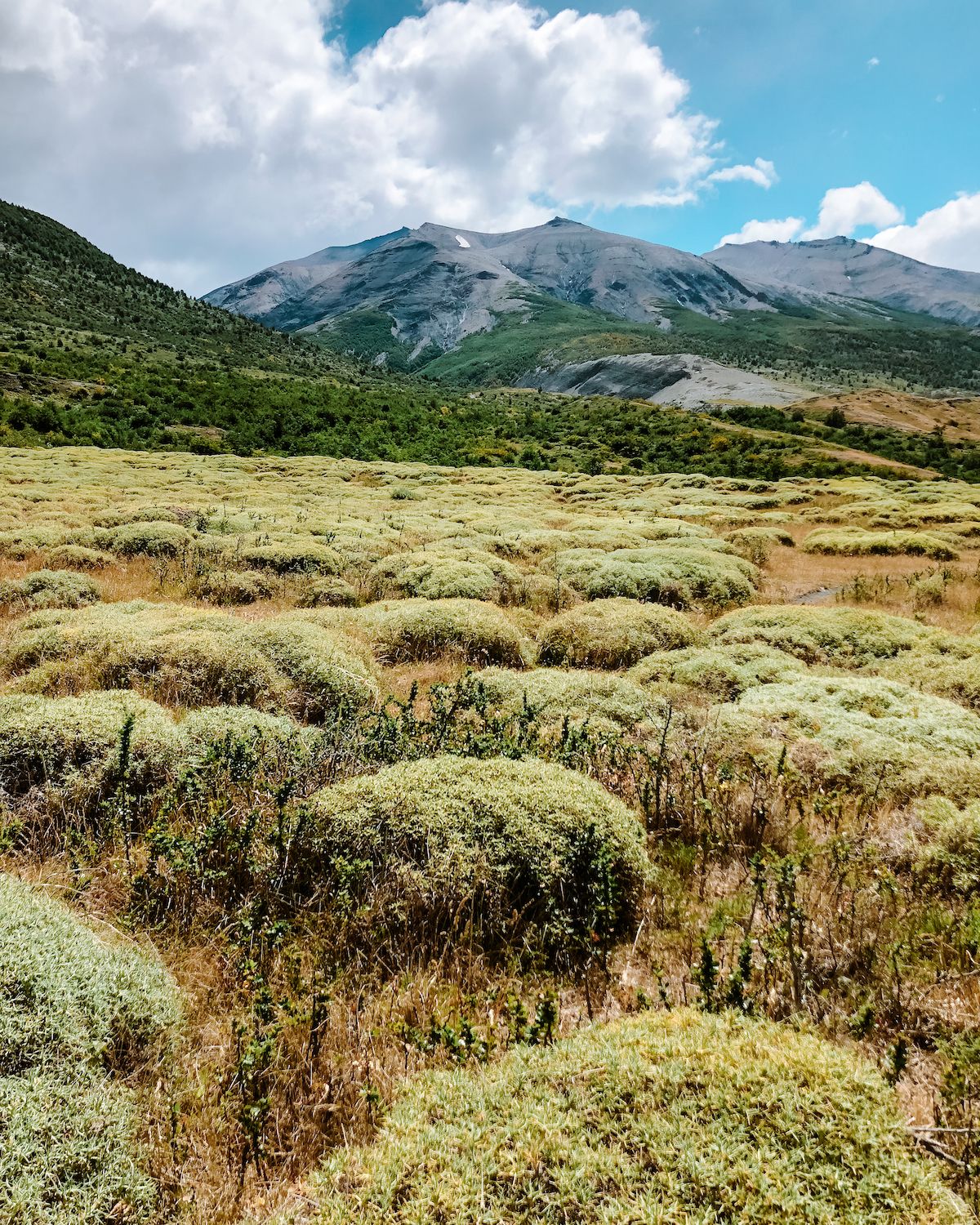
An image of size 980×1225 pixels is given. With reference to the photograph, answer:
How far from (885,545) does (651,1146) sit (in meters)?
25.2

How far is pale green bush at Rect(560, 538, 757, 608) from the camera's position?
592 inches

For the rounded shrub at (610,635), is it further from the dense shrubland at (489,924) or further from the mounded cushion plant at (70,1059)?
the mounded cushion plant at (70,1059)

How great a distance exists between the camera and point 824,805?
5270 millimetres

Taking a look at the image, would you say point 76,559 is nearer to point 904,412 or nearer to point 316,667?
point 316,667

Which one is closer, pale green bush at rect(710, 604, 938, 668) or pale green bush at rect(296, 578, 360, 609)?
pale green bush at rect(710, 604, 938, 668)

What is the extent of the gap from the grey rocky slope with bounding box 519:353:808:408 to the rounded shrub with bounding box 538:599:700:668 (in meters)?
93.0

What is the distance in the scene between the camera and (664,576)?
1559cm

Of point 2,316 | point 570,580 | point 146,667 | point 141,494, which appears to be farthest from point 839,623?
point 2,316

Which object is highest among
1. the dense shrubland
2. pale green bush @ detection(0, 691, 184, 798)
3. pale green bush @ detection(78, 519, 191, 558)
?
pale green bush @ detection(78, 519, 191, 558)

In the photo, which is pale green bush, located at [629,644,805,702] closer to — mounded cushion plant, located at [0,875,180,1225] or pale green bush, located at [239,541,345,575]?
mounded cushion plant, located at [0,875,180,1225]

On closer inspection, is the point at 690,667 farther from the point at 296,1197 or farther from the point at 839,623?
the point at 296,1197

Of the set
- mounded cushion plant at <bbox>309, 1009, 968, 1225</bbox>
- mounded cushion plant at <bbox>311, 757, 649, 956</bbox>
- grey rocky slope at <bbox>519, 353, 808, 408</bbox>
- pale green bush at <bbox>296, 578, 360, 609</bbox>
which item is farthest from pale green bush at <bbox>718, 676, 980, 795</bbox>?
grey rocky slope at <bbox>519, 353, 808, 408</bbox>

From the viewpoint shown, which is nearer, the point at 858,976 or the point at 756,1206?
the point at 756,1206

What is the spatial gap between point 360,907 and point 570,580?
12478mm
